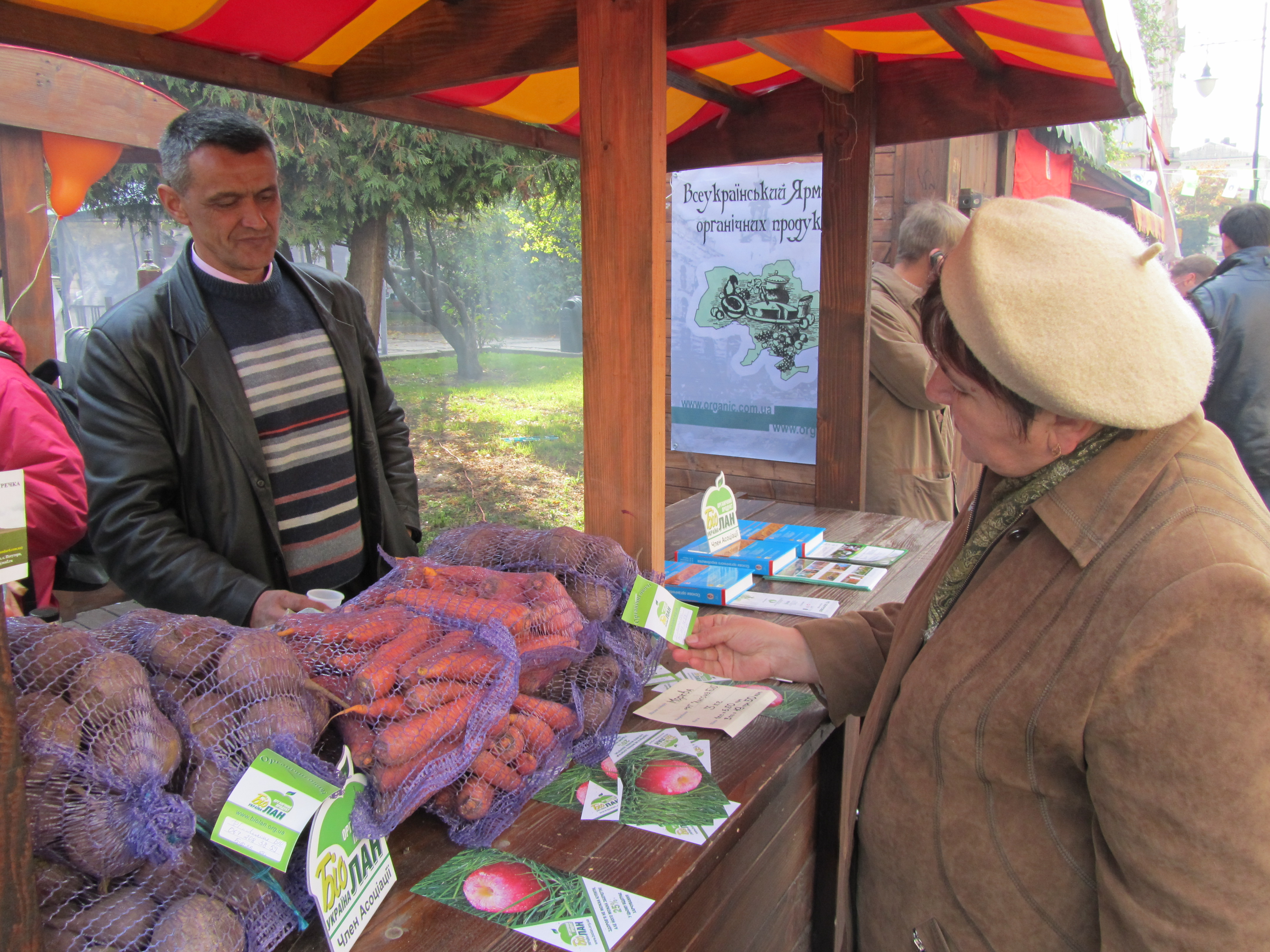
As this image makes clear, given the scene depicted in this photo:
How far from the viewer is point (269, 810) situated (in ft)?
3.20

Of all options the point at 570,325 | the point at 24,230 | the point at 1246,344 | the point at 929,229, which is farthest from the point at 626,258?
the point at 570,325

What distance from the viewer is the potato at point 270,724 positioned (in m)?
1.05

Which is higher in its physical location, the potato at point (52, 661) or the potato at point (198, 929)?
the potato at point (52, 661)

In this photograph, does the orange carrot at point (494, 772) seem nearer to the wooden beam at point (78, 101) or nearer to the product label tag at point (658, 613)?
the product label tag at point (658, 613)

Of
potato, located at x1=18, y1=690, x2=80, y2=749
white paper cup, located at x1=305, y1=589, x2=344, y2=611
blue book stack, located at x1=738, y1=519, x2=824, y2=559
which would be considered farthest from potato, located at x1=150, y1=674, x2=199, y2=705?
blue book stack, located at x1=738, y1=519, x2=824, y2=559

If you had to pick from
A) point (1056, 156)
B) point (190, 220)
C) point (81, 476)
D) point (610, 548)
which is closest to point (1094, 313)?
point (610, 548)

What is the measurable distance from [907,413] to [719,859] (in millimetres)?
2740

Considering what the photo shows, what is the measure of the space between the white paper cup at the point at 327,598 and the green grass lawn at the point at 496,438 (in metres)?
5.90

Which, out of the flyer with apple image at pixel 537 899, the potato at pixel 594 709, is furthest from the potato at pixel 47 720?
the potato at pixel 594 709

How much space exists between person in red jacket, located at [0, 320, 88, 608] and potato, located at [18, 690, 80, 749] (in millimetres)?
1365

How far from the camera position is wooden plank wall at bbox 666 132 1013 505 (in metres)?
4.91

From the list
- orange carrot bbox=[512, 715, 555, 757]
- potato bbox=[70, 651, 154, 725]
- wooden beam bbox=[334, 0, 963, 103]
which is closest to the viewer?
potato bbox=[70, 651, 154, 725]

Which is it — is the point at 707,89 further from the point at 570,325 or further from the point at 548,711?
the point at 570,325

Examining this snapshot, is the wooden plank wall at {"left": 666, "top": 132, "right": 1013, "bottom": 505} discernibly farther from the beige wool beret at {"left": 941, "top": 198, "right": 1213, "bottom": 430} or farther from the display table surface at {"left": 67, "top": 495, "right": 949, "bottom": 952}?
the beige wool beret at {"left": 941, "top": 198, "right": 1213, "bottom": 430}
